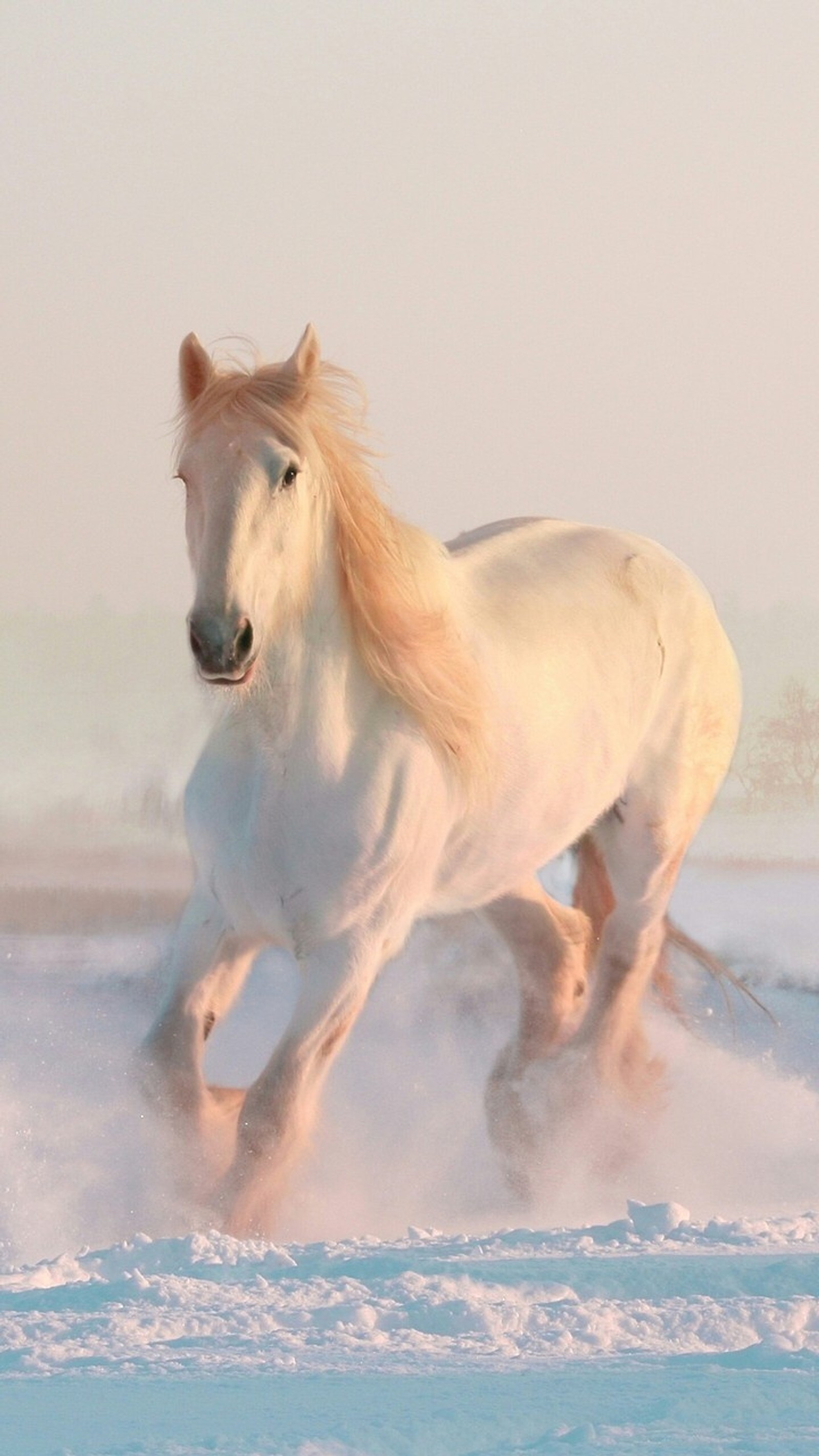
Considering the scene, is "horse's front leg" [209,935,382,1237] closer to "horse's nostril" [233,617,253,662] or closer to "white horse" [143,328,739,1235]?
"white horse" [143,328,739,1235]

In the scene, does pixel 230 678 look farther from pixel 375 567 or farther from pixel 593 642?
pixel 593 642

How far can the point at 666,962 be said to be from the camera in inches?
264

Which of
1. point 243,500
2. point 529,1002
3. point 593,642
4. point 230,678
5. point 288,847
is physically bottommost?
point 529,1002

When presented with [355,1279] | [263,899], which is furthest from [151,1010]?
[355,1279]

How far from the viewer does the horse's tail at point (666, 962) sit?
6684mm

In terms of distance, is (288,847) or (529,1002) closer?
(288,847)

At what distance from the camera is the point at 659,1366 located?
12.2ft

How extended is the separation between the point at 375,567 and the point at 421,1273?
1.59 meters

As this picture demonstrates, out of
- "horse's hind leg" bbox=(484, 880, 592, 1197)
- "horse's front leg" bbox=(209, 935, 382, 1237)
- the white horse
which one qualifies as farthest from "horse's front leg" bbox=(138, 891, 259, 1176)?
"horse's hind leg" bbox=(484, 880, 592, 1197)

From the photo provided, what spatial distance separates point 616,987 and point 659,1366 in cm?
275

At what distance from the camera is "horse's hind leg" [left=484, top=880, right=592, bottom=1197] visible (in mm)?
6301

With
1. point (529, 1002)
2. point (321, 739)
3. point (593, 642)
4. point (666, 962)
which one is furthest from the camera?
point (666, 962)

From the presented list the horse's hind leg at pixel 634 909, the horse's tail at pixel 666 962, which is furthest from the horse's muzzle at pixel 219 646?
the horse's tail at pixel 666 962

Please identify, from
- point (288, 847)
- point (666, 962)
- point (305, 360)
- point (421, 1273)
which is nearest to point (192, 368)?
point (305, 360)
